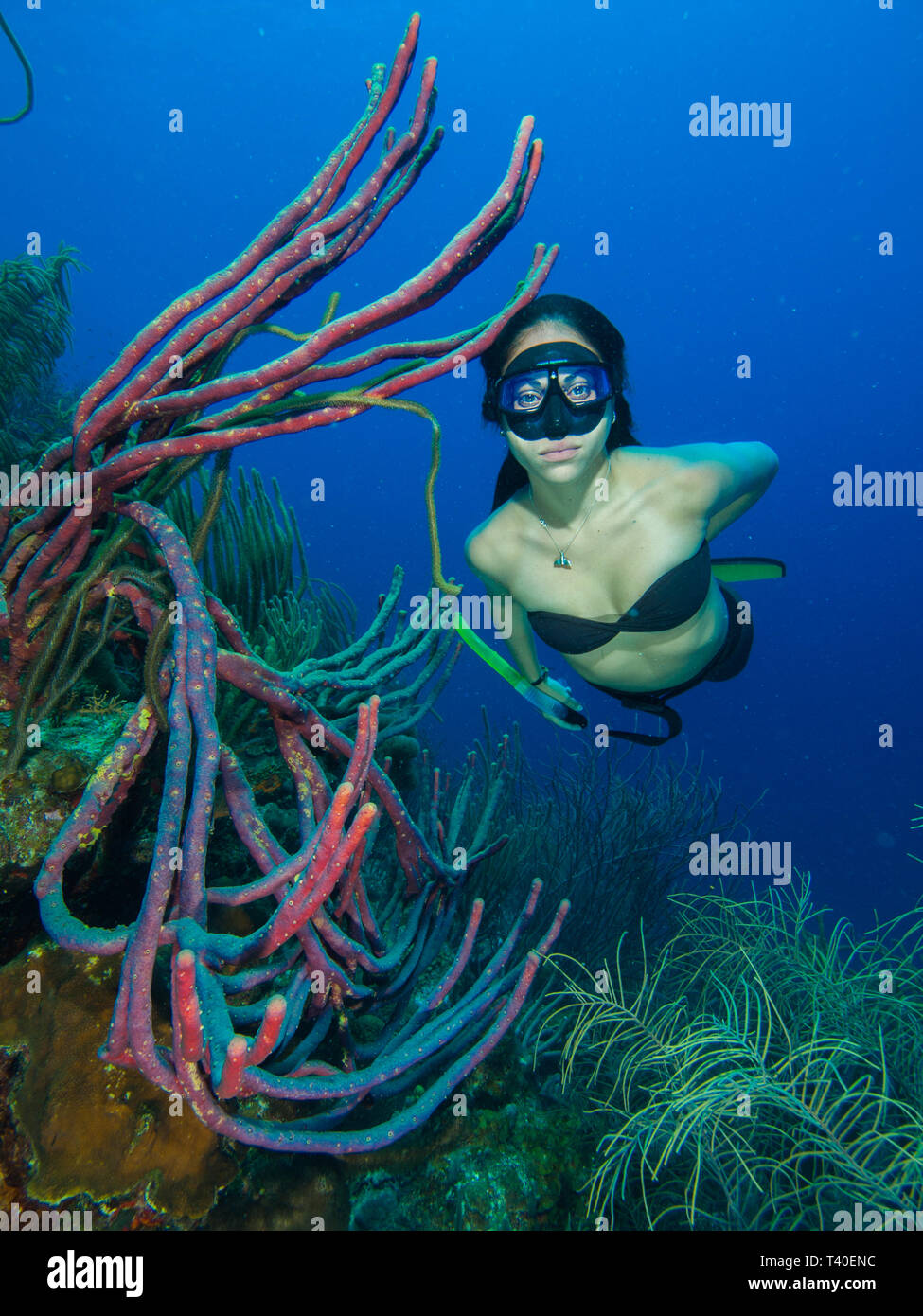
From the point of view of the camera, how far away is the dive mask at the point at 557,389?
263 centimetres

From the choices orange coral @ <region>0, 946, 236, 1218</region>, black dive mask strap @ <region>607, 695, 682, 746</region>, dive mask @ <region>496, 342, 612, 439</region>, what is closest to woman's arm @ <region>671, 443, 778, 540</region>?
dive mask @ <region>496, 342, 612, 439</region>

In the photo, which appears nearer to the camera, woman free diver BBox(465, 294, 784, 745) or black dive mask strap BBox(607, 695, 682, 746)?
woman free diver BBox(465, 294, 784, 745)

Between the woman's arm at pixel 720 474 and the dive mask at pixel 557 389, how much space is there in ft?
2.03

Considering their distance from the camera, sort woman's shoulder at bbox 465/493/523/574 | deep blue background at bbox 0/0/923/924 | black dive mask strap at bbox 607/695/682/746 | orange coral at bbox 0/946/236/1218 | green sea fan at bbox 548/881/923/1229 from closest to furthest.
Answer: orange coral at bbox 0/946/236/1218 < green sea fan at bbox 548/881/923/1229 < woman's shoulder at bbox 465/493/523/574 < black dive mask strap at bbox 607/695/682/746 < deep blue background at bbox 0/0/923/924

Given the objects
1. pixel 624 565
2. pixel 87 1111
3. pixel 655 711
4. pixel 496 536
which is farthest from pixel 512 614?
pixel 87 1111

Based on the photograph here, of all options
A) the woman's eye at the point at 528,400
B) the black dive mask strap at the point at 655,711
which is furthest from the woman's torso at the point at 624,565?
the woman's eye at the point at 528,400

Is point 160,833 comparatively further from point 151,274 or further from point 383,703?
point 151,274

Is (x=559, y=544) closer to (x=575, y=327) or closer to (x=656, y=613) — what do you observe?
(x=656, y=613)

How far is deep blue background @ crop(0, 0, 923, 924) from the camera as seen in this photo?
3884 centimetres

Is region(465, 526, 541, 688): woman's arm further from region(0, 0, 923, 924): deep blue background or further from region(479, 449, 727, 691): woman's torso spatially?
region(0, 0, 923, 924): deep blue background

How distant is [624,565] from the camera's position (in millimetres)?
3082

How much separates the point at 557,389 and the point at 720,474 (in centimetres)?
98

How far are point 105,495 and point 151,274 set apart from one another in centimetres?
7046
